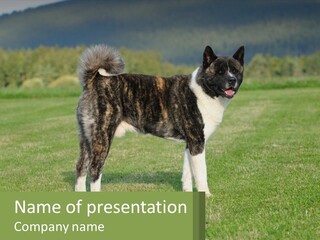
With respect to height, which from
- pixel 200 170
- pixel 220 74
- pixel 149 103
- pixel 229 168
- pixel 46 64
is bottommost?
pixel 229 168

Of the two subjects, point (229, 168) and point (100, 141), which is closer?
point (100, 141)

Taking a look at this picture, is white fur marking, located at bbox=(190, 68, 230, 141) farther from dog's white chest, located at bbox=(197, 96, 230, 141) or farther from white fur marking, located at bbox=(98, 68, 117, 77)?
white fur marking, located at bbox=(98, 68, 117, 77)

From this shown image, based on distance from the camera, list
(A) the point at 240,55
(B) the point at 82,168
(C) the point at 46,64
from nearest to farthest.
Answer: (A) the point at 240,55 < (B) the point at 82,168 < (C) the point at 46,64

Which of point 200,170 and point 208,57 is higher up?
point 208,57

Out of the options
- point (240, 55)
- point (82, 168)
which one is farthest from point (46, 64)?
point (240, 55)

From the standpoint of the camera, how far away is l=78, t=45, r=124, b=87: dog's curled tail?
9.68m

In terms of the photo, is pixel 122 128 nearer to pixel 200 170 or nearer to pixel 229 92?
pixel 200 170

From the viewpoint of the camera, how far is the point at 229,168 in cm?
1252

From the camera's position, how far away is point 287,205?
921 centimetres

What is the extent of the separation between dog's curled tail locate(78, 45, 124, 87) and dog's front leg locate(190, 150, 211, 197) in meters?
1.62

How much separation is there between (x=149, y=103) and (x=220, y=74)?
1.06m

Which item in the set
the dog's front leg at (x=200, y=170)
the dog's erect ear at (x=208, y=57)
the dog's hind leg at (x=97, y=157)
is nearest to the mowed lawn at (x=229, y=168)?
the dog's front leg at (x=200, y=170)

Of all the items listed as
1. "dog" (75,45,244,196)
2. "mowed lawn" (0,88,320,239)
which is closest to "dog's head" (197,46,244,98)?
"dog" (75,45,244,196)

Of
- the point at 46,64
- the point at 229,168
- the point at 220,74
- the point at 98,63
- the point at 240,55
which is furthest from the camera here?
the point at 46,64
